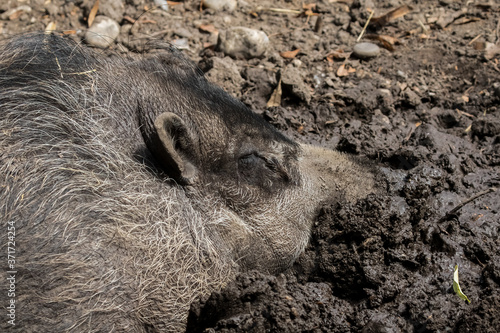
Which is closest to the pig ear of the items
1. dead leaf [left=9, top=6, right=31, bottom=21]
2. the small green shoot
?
the small green shoot

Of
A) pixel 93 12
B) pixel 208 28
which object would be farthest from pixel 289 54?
pixel 93 12

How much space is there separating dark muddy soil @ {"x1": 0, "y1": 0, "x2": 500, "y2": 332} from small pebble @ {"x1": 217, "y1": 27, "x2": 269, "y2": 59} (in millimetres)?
95

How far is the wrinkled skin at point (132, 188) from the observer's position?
2541 millimetres

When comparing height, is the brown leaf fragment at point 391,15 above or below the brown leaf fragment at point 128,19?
above

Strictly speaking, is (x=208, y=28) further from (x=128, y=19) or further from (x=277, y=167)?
(x=277, y=167)

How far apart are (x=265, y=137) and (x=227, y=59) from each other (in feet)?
6.03

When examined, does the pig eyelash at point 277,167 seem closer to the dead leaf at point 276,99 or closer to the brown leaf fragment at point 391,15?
the dead leaf at point 276,99

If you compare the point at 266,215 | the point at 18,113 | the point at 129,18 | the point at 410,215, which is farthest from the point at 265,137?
the point at 129,18

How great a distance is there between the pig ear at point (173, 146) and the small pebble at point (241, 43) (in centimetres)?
229

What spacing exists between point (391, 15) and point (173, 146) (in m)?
3.65

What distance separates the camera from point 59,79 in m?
2.93

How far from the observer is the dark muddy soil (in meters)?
2.87

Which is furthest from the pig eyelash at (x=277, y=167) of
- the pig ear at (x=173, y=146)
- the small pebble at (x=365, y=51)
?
the small pebble at (x=365, y=51)

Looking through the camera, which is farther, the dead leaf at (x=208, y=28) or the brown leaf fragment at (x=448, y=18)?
the brown leaf fragment at (x=448, y=18)
